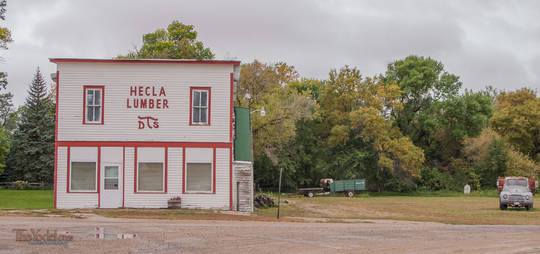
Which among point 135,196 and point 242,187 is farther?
point 242,187

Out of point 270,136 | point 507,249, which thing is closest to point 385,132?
point 270,136

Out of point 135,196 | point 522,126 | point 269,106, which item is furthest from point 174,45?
point 522,126

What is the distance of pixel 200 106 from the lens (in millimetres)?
28438

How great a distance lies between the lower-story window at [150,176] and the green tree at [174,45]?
96.9 feet

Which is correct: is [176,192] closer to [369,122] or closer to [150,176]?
[150,176]

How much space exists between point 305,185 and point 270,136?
53.1ft

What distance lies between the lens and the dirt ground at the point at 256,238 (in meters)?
14.6

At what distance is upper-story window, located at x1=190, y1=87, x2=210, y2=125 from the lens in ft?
93.0

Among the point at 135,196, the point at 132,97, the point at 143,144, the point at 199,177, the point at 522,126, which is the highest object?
the point at 522,126

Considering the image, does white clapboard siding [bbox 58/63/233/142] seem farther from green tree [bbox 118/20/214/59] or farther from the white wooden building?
green tree [bbox 118/20/214/59]

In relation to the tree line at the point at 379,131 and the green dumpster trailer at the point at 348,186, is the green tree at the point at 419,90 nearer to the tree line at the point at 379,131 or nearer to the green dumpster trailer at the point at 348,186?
the tree line at the point at 379,131

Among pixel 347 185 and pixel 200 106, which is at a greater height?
pixel 200 106

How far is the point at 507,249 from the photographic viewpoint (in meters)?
15.8

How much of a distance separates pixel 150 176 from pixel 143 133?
Result: 213 cm
